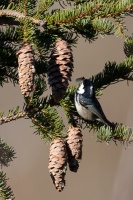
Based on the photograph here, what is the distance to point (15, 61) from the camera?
4.82ft

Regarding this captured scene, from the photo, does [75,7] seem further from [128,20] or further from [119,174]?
[128,20]

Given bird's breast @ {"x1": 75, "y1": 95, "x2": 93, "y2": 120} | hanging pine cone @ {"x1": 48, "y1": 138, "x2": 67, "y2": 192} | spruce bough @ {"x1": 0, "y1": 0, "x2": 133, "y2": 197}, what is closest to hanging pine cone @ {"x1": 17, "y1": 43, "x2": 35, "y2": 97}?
spruce bough @ {"x1": 0, "y1": 0, "x2": 133, "y2": 197}

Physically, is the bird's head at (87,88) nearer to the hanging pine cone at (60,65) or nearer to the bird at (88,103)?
the bird at (88,103)

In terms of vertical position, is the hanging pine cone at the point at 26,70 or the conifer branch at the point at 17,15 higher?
the conifer branch at the point at 17,15

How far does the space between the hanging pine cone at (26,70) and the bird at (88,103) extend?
0.81 ft

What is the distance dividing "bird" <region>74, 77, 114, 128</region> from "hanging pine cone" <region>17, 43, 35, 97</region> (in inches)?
9.8

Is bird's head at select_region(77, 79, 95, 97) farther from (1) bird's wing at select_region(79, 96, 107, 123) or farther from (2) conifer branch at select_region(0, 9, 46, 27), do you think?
(2) conifer branch at select_region(0, 9, 46, 27)

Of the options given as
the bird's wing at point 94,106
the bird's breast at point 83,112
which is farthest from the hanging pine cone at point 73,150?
the bird's wing at point 94,106

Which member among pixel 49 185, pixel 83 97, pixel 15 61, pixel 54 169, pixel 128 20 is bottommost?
pixel 49 185

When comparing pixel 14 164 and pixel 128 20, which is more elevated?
pixel 128 20

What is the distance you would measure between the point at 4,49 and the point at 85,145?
382 cm

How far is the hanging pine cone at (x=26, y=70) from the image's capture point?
3.81 ft

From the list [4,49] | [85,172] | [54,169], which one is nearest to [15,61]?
[4,49]

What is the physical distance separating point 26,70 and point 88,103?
0.51 meters
